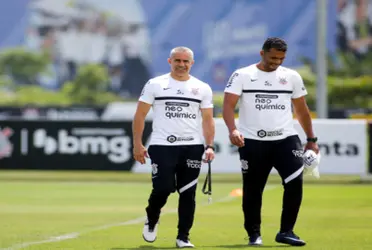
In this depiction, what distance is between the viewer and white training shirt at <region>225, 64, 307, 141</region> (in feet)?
39.2

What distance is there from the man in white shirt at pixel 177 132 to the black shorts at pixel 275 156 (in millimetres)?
420

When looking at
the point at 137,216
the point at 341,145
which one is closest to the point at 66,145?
the point at 341,145

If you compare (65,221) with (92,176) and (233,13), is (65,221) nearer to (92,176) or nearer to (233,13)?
(92,176)

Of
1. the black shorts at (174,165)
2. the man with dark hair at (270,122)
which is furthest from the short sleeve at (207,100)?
the black shorts at (174,165)

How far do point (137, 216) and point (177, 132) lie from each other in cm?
491

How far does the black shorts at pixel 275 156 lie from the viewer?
12.0 metres

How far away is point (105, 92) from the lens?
9606 cm

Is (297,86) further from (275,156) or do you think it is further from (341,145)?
(341,145)

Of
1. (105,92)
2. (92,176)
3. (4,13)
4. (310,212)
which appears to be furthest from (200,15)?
(310,212)

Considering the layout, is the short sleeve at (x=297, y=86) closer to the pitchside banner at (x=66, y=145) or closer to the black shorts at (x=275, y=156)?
the black shorts at (x=275, y=156)

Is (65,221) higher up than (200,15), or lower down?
lower down

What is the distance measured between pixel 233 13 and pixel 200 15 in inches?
137

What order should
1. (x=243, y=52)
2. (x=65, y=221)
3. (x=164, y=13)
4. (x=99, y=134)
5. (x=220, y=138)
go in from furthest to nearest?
(x=164, y=13) < (x=243, y=52) < (x=99, y=134) < (x=220, y=138) < (x=65, y=221)

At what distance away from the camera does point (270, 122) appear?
11961 mm
